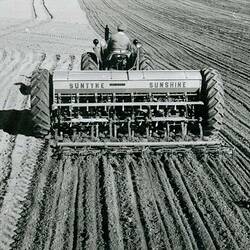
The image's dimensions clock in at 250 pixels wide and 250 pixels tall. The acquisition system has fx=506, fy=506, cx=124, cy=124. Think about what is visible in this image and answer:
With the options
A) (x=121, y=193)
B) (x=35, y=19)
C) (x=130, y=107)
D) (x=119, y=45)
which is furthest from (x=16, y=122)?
(x=35, y=19)

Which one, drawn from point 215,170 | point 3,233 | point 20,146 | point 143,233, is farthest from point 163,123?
point 3,233

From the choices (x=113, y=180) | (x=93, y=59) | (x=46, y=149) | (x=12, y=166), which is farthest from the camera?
(x=93, y=59)

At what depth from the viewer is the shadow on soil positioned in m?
10.4

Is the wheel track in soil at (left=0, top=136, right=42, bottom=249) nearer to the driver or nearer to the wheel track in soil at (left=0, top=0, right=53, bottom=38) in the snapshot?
Result: the driver

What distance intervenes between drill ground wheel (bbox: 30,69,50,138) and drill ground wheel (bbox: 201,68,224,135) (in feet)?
9.75

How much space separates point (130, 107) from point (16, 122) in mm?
2678

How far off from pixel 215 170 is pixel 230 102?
4.30 metres

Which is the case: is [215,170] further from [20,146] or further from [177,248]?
[20,146]

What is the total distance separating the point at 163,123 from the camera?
9.94 metres

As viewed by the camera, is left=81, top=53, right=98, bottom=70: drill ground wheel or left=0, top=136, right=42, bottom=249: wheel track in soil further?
left=81, top=53, right=98, bottom=70: drill ground wheel

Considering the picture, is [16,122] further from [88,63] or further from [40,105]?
[88,63]

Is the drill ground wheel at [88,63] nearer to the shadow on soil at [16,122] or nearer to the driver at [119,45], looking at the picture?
the driver at [119,45]

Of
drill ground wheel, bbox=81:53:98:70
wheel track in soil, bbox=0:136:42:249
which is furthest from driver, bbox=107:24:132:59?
wheel track in soil, bbox=0:136:42:249

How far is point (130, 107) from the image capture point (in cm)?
986
